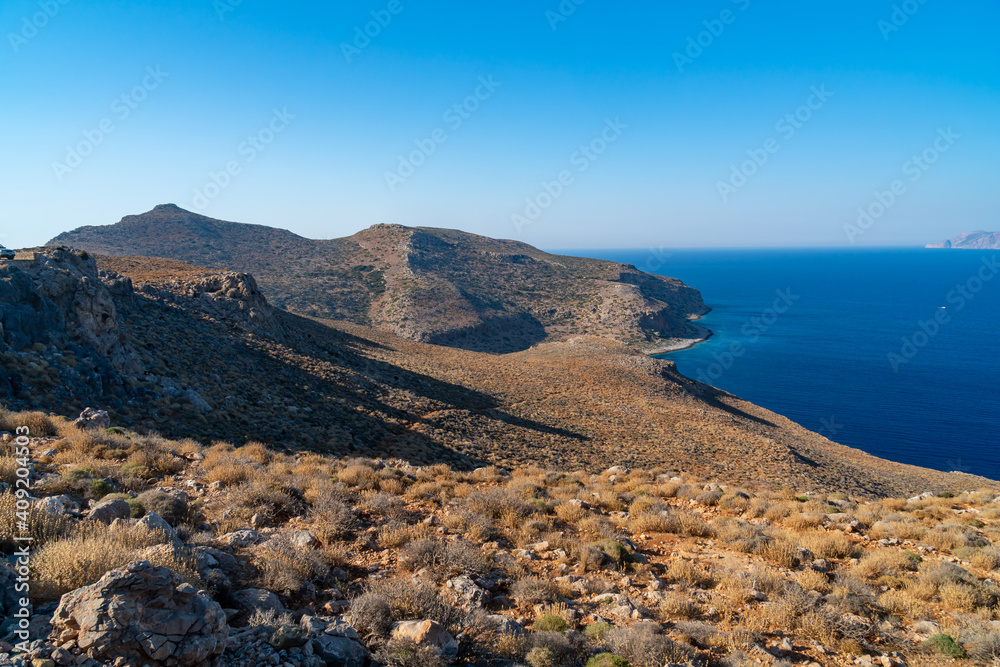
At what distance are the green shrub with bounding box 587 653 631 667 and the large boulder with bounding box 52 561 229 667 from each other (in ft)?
12.6

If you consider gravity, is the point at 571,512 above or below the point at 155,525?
below

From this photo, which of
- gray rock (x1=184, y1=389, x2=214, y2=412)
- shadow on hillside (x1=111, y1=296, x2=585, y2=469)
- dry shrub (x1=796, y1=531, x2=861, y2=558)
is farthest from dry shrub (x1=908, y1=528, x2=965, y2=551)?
gray rock (x1=184, y1=389, x2=214, y2=412)

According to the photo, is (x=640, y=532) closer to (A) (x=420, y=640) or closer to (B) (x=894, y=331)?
(A) (x=420, y=640)

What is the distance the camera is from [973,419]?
57656 millimetres

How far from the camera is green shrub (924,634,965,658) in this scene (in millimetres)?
5750

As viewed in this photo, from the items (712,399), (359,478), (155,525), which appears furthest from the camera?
(712,399)

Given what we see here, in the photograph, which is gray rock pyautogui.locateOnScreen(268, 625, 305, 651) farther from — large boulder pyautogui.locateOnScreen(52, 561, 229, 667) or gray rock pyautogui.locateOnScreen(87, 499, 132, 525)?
gray rock pyautogui.locateOnScreen(87, 499, 132, 525)

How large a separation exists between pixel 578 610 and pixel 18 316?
58.5 feet

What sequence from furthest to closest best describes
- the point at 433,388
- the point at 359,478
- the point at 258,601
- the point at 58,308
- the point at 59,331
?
1. the point at 433,388
2. the point at 58,308
3. the point at 59,331
4. the point at 359,478
5. the point at 258,601

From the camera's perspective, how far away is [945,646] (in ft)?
19.1

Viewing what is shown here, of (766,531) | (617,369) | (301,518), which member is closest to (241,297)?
(301,518)

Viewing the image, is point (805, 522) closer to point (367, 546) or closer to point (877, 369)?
point (367, 546)

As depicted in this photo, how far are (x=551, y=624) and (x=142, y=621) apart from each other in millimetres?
4453

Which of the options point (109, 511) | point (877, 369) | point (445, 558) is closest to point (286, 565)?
point (445, 558)
